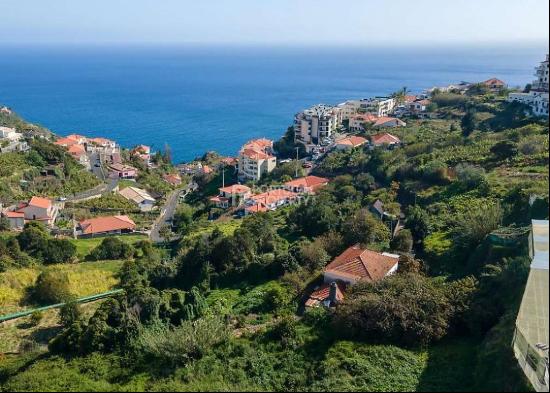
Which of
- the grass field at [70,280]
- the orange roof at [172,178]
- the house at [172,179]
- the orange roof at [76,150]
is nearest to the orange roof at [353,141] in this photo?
the house at [172,179]

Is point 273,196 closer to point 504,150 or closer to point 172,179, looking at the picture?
point 504,150

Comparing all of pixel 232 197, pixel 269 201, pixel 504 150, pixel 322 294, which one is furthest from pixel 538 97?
pixel 322 294

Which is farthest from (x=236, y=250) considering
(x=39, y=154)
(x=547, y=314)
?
(x=39, y=154)

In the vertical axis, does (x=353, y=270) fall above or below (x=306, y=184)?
above

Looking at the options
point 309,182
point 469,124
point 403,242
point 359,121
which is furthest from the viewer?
point 359,121

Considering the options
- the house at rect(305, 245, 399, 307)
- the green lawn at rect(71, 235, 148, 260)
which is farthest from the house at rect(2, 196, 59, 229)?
the house at rect(305, 245, 399, 307)

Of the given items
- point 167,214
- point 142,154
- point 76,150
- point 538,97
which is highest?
point 538,97

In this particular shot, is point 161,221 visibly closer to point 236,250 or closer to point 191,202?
point 191,202

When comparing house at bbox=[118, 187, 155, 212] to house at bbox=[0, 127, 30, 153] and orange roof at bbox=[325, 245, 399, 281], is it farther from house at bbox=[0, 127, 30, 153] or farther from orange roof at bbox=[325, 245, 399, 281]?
orange roof at bbox=[325, 245, 399, 281]
